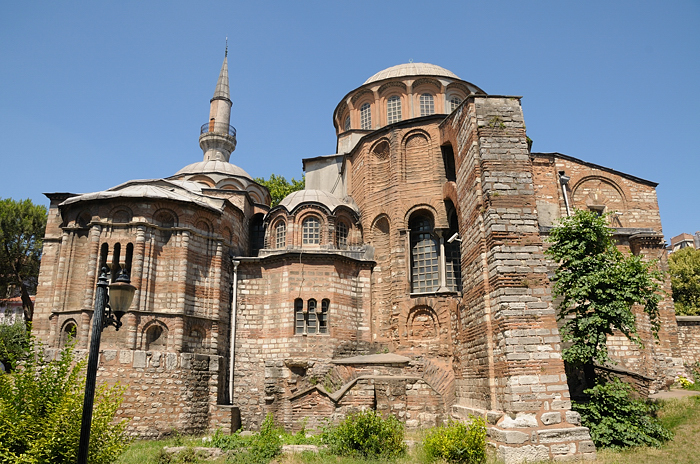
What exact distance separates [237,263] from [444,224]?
8.02 m

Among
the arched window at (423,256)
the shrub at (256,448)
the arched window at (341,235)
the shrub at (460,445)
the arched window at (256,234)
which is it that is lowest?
the shrub at (256,448)

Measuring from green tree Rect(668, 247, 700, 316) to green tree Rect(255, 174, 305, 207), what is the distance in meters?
23.6

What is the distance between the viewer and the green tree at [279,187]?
33.7 m

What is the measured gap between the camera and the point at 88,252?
1742 centimetres

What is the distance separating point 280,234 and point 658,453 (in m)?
14.4

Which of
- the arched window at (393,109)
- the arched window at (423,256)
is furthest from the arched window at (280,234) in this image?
the arched window at (393,109)

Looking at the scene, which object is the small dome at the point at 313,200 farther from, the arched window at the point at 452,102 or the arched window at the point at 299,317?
the arched window at the point at 452,102

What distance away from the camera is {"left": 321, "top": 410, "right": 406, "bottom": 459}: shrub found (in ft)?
35.5

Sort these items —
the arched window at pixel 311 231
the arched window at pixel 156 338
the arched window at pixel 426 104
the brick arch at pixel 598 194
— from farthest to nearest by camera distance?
the arched window at pixel 426 104
the brick arch at pixel 598 194
the arched window at pixel 311 231
the arched window at pixel 156 338

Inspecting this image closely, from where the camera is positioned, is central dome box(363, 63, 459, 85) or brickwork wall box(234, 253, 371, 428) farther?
central dome box(363, 63, 459, 85)

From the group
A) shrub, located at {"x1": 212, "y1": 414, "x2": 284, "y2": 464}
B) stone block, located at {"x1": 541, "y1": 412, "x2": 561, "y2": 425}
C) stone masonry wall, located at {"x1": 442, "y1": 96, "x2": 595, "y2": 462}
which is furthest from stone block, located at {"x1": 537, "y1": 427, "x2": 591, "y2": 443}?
shrub, located at {"x1": 212, "y1": 414, "x2": 284, "y2": 464}

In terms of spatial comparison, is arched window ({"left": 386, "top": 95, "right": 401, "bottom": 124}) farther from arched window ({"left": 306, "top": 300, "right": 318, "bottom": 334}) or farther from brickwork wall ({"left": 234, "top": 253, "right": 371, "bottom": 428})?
arched window ({"left": 306, "top": 300, "right": 318, "bottom": 334})

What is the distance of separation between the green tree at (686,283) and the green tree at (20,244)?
113 ft

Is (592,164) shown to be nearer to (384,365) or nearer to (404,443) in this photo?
(384,365)
